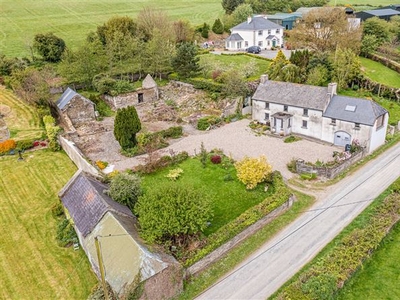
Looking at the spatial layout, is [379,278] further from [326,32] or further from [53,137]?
[326,32]

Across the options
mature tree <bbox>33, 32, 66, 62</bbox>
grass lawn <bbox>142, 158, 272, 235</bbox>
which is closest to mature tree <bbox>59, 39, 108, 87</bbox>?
mature tree <bbox>33, 32, 66, 62</bbox>

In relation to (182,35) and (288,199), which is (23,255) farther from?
(182,35)

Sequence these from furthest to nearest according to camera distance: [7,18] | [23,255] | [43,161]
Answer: [7,18] → [43,161] → [23,255]

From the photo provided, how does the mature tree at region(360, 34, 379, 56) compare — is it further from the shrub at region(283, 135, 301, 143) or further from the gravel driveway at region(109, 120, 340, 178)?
the gravel driveway at region(109, 120, 340, 178)

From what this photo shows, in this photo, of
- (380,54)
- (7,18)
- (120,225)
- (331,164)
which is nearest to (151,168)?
(120,225)

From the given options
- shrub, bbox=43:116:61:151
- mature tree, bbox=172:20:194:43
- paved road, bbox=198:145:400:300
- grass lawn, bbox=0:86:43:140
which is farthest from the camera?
mature tree, bbox=172:20:194:43

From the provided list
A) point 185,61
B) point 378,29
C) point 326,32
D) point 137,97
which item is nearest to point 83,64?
point 137,97
